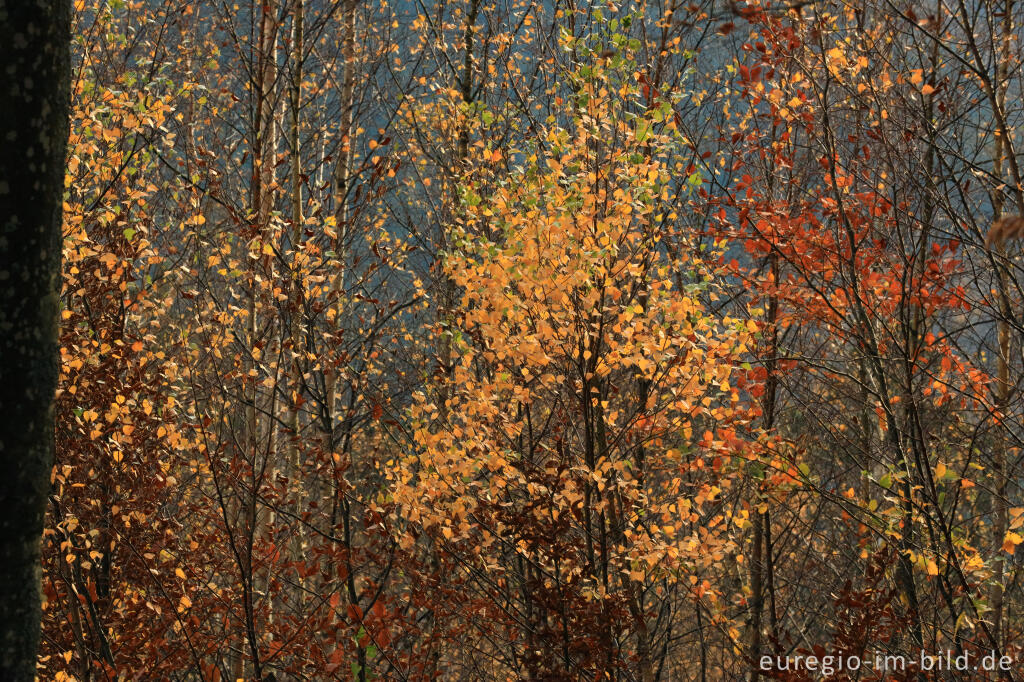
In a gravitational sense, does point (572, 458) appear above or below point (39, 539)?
above

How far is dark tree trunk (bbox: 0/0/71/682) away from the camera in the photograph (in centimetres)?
186

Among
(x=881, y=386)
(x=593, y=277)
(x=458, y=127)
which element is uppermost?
(x=458, y=127)

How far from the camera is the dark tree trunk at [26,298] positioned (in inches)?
73.0

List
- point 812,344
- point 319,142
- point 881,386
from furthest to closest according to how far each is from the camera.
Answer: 1. point 319,142
2. point 812,344
3. point 881,386

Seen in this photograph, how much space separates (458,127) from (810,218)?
3.14 metres

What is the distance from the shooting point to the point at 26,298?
187 centimetres

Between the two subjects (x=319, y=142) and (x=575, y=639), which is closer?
(x=575, y=639)

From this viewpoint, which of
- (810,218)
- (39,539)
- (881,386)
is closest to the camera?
(39,539)

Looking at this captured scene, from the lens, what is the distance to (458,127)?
7184 mm

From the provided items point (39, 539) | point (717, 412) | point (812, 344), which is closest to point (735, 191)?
A: point (717, 412)

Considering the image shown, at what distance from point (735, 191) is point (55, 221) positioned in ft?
15.5

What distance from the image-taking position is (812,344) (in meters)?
7.96

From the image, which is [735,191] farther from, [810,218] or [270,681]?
[270,681]

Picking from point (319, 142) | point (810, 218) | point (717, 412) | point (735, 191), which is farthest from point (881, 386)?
point (319, 142)
